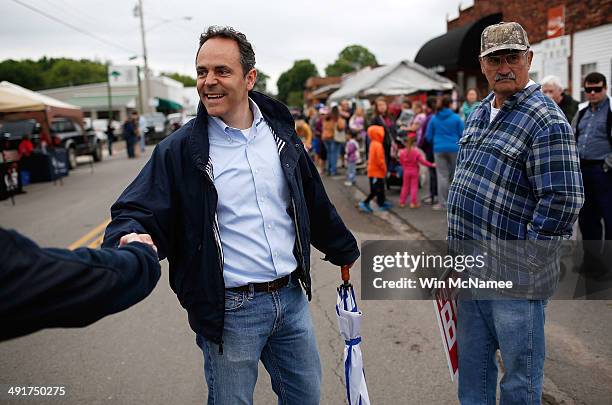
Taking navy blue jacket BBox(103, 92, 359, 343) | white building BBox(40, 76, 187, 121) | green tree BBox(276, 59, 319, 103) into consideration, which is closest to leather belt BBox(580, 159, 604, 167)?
navy blue jacket BBox(103, 92, 359, 343)

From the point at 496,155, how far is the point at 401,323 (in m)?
2.67

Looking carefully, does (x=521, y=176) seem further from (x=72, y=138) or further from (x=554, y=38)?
(x=72, y=138)

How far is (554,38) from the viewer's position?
49.0 ft

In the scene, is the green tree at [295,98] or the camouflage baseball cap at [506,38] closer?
the camouflage baseball cap at [506,38]

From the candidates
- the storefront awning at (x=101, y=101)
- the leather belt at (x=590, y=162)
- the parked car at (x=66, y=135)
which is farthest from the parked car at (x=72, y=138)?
the storefront awning at (x=101, y=101)

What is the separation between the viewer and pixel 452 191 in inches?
114

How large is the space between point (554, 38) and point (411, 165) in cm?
770

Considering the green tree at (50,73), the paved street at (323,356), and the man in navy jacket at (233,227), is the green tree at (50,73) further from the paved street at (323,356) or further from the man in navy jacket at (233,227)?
the man in navy jacket at (233,227)

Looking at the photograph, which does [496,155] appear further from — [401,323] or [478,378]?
[401,323]

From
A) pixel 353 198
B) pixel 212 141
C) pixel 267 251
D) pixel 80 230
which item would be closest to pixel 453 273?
pixel 267 251

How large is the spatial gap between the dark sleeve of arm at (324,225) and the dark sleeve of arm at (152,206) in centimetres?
67

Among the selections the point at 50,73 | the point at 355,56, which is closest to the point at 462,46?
the point at 50,73

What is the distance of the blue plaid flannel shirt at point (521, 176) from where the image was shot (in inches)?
97.0

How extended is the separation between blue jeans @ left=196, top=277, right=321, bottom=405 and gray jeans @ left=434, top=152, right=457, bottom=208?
7.12m
